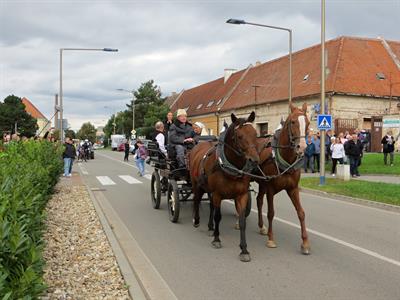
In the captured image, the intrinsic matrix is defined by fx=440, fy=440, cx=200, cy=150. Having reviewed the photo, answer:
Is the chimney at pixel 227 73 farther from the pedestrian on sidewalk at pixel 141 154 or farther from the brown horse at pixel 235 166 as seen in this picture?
the brown horse at pixel 235 166

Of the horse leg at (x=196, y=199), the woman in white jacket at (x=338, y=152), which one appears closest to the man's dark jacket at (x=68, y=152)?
the woman in white jacket at (x=338, y=152)

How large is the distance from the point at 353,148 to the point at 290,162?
1233 centimetres

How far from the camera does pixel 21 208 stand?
4.02 metres

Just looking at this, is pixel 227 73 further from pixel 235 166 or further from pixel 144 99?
pixel 235 166

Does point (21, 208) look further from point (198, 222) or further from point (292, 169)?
point (198, 222)

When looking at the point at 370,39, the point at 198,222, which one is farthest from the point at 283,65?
the point at 198,222

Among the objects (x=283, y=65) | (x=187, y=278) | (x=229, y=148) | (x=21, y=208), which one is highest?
(x=283, y=65)

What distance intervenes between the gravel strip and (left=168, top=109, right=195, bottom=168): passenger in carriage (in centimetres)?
216

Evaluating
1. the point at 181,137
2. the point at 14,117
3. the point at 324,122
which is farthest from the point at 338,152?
the point at 14,117

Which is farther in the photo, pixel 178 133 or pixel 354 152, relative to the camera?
pixel 354 152

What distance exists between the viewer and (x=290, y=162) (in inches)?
255

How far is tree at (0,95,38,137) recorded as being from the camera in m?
82.2

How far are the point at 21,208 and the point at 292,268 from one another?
3.48 m

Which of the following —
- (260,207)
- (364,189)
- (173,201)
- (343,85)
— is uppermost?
(343,85)
